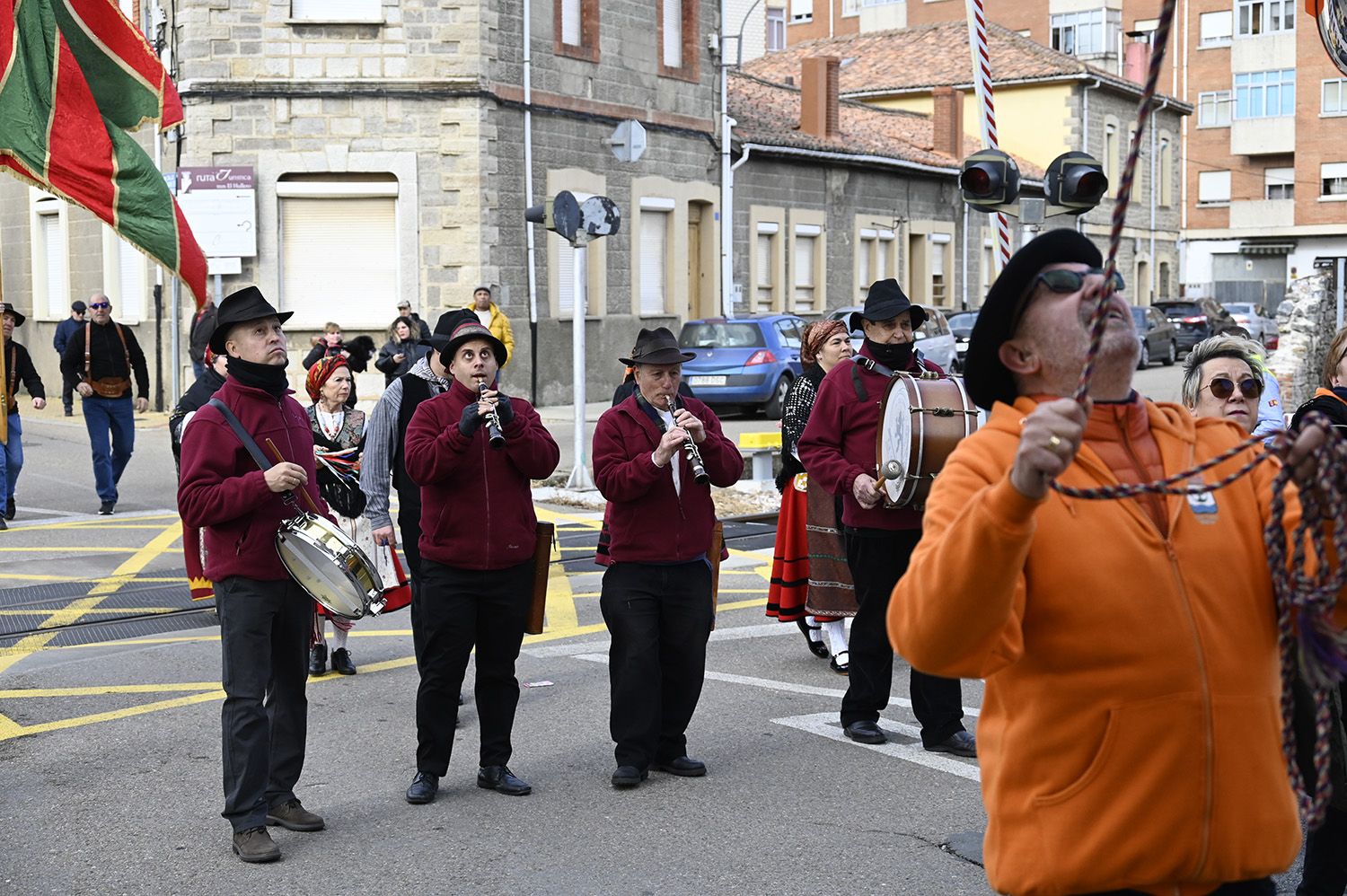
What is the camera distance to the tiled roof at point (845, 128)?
34.6 m

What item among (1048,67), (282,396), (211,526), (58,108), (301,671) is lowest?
(301,671)

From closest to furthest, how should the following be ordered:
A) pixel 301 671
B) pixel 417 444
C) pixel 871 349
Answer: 1. pixel 301 671
2. pixel 417 444
3. pixel 871 349

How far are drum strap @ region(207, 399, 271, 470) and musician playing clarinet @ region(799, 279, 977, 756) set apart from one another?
253cm

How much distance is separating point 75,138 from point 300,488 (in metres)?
5.61

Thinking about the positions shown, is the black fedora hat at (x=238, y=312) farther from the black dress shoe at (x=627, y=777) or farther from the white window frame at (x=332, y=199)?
the white window frame at (x=332, y=199)

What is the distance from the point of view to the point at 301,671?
6.10 metres

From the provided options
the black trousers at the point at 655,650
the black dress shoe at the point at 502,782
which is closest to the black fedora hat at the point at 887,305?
the black trousers at the point at 655,650

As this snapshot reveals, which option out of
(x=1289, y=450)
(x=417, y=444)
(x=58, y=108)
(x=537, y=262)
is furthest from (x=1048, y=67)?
(x=1289, y=450)

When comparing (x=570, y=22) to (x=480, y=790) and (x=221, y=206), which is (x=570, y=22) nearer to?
(x=221, y=206)

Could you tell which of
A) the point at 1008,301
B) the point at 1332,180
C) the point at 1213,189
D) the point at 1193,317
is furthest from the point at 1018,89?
the point at 1008,301

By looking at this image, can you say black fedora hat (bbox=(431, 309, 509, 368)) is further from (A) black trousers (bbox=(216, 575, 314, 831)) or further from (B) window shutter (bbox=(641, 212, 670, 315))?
(B) window shutter (bbox=(641, 212, 670, 315))

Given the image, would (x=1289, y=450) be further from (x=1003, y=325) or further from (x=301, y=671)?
(x=301, y=671)

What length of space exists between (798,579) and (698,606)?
7.27ft

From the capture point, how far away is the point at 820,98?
3747 centimetres
